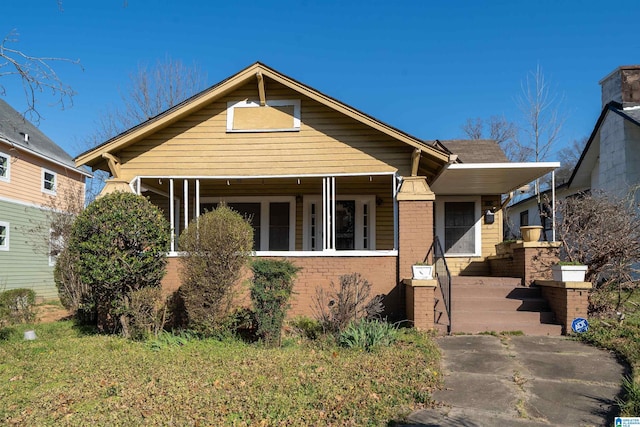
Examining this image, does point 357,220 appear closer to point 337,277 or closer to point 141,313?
point 337,277

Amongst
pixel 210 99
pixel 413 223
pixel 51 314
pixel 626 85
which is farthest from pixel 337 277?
pixel 626 85

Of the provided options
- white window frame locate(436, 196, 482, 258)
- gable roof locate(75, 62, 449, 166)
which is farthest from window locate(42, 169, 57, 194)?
white window frame locate(436, 196, 482, 258)

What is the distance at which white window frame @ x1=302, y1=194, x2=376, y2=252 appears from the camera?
36.5 ft

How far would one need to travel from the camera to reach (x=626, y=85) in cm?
1344

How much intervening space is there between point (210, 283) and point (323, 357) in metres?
2.07

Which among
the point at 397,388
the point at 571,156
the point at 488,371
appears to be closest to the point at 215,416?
the point at 397,388

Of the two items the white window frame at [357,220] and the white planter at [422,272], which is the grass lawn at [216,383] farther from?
the white window frame at [357,220]

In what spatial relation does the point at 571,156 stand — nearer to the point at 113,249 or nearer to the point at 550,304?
the point at 550,304

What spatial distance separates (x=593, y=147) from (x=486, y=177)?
6.97 m

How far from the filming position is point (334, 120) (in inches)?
365

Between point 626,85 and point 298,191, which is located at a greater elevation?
point 626,85

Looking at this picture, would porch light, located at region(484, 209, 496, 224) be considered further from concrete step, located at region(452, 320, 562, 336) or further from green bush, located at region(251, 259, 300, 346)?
green bush, located at region(251, 259, 300, 346)

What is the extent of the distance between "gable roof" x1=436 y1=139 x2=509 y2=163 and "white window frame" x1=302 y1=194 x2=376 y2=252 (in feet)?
7.48

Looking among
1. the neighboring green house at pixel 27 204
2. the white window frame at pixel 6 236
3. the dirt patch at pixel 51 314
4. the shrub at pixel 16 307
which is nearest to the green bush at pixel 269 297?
the dirt patch at pixel 51 314
